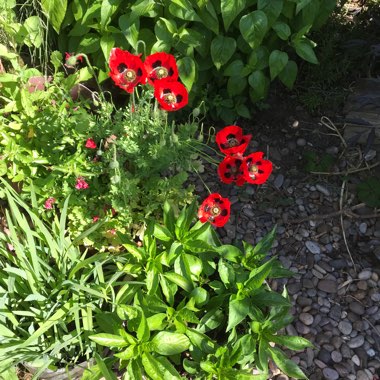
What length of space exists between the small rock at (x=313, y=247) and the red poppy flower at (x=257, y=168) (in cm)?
66

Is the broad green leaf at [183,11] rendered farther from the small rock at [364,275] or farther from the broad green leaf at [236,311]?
the small rock at [364,275]

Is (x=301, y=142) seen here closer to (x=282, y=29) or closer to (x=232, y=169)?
(x=282, y=29)

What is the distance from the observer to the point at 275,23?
7.57 feet

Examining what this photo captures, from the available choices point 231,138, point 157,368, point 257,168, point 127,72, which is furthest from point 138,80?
point 157,368

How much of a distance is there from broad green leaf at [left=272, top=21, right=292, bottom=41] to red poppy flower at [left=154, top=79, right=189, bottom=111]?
766 millimetres

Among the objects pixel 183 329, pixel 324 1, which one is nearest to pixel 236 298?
pixel 183 329

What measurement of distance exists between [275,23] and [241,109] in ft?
1.63

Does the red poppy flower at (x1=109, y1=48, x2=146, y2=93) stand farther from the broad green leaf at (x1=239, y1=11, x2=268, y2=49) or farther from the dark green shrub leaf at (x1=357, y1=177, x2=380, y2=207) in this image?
the dark green shrub leaf at (x1=357, y1=177, x2=380, y2=207)

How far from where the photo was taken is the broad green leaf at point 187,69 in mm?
2299

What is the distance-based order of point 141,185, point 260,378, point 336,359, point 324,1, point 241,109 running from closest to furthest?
1. point 260,378
2. point 336,359
3. point 141,185
4. point 324,1
5. point 241,109

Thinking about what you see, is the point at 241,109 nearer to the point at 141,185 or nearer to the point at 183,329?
the point at 141,185

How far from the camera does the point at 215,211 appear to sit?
190cm

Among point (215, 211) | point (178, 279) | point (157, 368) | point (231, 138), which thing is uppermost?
point (231, 138)

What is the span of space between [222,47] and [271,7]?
285 mm
